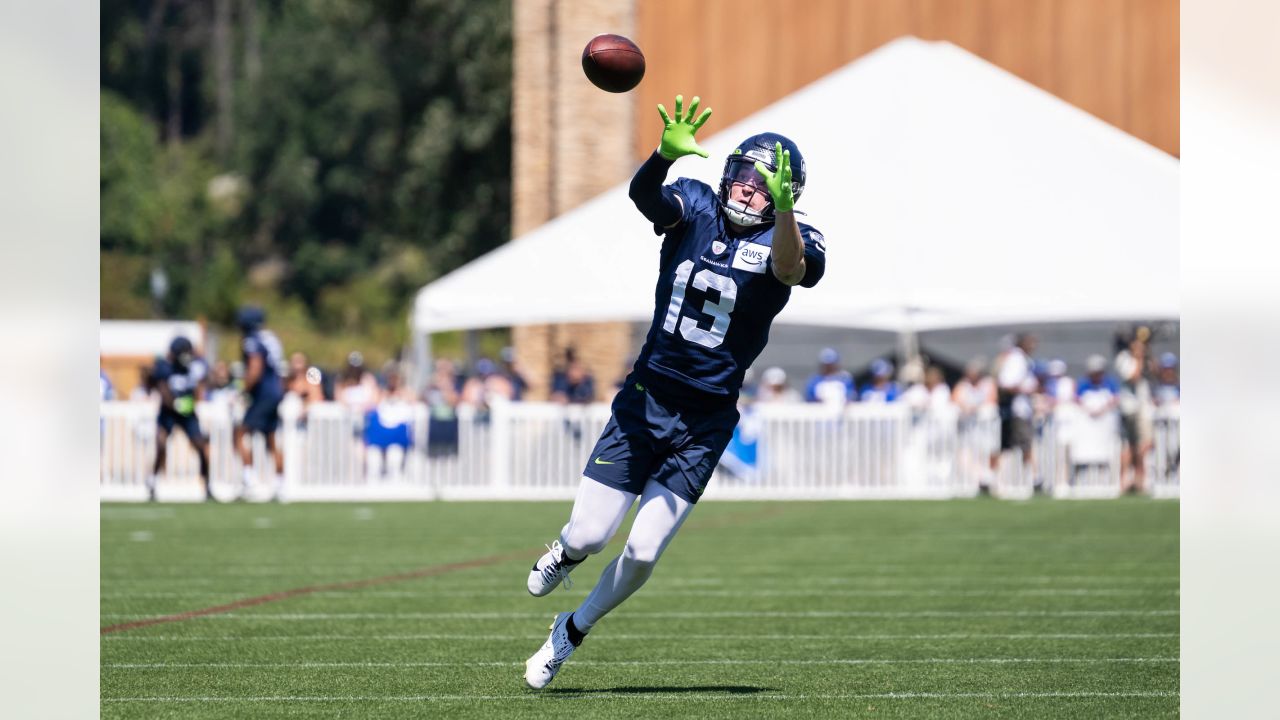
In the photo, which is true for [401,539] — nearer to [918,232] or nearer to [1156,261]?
[918,232]

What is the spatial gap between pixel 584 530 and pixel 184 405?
1362 centimetres

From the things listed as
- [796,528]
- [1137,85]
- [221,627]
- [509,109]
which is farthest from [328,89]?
[221,627]

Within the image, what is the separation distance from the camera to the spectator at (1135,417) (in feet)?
67.8

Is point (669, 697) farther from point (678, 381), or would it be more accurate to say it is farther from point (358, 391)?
point (358, 391)

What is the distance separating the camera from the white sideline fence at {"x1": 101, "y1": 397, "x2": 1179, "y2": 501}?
69.1ft

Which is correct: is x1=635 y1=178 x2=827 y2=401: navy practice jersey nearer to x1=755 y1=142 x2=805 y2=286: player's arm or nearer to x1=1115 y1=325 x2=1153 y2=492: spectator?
x1=755 y1=142 x2=805 y2=286: player's arm

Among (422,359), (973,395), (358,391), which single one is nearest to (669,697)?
(973,395)

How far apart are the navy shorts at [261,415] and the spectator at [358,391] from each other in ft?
4.28

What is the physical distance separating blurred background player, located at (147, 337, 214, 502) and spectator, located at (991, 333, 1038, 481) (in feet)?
29.0

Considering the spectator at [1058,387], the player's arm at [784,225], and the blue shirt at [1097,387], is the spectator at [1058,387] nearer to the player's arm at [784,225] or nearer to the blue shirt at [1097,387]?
the blue shirt at [1097,387]

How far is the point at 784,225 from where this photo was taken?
648 centimetres

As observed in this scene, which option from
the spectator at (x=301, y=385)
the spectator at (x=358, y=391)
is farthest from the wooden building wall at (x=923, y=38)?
the spectator at (x=301, y=385)

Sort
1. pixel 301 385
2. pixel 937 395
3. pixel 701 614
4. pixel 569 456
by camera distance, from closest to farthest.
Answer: pixel 701 614 < pixel 569 456 < pixel 937 395 < pixel 301 385

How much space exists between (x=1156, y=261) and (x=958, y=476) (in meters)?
3.78
